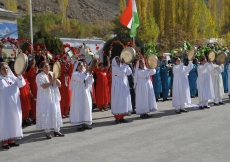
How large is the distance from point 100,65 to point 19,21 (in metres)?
38.2

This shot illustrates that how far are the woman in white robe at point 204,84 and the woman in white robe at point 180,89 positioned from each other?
3.25ft

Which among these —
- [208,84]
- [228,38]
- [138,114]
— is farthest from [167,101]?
[228,38]

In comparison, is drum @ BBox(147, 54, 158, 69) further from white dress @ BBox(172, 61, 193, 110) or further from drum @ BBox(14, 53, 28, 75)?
drum @ BBox(14, 53, 28, 75)

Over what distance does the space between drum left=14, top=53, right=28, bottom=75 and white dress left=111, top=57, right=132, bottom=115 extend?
3323mm

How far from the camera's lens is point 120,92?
36.3 ft

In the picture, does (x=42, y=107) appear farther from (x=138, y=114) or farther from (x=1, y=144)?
(x=138, y=114)

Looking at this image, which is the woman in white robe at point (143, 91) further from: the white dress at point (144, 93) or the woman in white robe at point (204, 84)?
the woman in white robe at point (204, 84)

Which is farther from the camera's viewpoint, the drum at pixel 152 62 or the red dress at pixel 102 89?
the red dress at pixel 102 89

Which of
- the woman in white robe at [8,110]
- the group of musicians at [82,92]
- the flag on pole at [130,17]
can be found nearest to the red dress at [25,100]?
the group of musicians at [82,92]

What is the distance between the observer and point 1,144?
28.4 feet

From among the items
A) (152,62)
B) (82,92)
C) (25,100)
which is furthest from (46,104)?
(152,62)

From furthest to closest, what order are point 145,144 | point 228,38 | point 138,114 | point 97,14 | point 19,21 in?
point 97,14 → point 19,21 → point 228,38 → point 138,114 → point 145,144

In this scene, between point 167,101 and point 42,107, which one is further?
point 167,101

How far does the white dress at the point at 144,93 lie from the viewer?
11.7 meters
